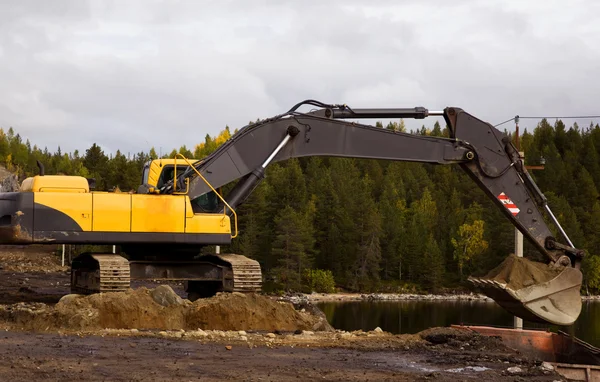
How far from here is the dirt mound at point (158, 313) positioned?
658 inches

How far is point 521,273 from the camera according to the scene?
60.4 ft

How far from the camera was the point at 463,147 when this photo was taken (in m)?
20.7

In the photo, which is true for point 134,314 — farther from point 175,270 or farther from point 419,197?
point 419,197

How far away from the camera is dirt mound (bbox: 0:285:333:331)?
16.7 meters

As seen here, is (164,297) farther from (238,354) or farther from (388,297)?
(388,297)

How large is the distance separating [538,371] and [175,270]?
9.20 m

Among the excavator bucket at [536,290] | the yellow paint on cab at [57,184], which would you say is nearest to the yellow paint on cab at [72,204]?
the yellow paint on cab at [57,184]

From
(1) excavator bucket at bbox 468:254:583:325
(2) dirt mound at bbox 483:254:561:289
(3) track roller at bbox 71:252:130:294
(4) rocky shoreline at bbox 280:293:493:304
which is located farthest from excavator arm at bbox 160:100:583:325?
(4) rocky shoreline at bbox 280:293:493:304

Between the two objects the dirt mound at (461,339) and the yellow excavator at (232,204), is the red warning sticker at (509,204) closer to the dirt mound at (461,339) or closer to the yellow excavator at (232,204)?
the yellow excavator at (232,204)

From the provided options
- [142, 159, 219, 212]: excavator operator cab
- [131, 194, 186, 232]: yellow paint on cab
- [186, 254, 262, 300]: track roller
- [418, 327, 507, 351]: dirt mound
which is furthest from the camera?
[142, 159, 219, 212]: excavator operator cab

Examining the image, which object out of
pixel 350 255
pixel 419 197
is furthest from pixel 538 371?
pixel 419 197

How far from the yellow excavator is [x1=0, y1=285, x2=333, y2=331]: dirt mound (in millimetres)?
1219

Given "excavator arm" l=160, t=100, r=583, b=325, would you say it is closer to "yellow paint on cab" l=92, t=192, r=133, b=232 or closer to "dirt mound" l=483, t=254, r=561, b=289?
"dirt mound" l=483, t=254, r=561, b=289

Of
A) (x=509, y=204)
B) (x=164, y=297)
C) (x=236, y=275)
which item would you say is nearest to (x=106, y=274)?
(x=164, y=297)
